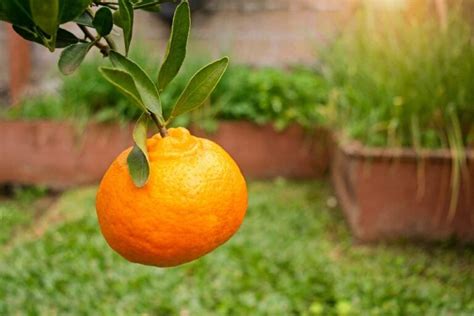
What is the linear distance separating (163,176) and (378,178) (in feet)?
5.95

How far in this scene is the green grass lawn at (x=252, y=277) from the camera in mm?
1899

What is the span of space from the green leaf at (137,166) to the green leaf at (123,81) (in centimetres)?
6

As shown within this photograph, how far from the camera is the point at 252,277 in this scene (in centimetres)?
210

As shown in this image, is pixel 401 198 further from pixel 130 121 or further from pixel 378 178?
pixel 130 121

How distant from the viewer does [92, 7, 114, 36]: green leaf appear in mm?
553

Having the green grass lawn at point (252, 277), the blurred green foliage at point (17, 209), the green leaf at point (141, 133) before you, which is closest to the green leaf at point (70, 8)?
the green leaf at point (141, 133)

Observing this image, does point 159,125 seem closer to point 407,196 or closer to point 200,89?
point 200,89

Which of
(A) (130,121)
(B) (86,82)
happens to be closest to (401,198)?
(A) (130,121)

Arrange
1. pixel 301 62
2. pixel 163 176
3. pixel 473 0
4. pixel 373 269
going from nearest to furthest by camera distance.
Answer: pixel 163 176, pixel 373 269, pixel 473 0, pixel 301 62

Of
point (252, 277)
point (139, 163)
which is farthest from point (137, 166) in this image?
point (252, 277)

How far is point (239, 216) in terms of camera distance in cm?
66

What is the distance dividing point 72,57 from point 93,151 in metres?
2.76

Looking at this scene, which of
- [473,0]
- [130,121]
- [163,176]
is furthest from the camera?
[130,121]

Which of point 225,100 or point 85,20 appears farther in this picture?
point 225,100
